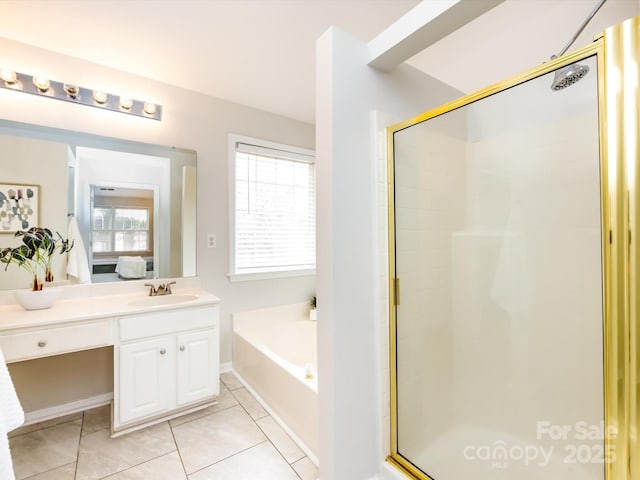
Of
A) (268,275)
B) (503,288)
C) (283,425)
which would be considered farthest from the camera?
(268,275)

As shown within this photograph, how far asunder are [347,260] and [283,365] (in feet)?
3.43

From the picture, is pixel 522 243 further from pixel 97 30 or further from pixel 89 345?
pixel 97 30

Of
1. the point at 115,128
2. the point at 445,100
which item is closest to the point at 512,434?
the point at 445,100

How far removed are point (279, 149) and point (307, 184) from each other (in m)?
0.50

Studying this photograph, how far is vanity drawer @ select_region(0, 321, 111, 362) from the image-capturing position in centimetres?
149

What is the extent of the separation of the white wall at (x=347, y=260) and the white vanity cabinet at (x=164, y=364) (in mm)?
1084

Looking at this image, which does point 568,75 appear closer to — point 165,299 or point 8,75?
point 165,299

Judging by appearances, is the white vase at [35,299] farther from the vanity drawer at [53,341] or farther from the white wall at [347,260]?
the white wall at [347,260]

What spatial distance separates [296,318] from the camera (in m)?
3.12

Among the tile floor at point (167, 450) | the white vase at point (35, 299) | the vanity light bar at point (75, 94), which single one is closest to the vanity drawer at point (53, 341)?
the white vase at point (35, 299)

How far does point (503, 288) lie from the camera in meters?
1.27

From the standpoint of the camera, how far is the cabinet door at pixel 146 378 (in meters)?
1.76

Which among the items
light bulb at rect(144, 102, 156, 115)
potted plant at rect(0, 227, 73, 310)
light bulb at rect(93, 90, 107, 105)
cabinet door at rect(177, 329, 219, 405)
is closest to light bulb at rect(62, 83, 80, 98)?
light bulb at rect(93, 90, 107, 105)

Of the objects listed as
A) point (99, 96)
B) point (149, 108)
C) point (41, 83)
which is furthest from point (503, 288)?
point (41, 83)
